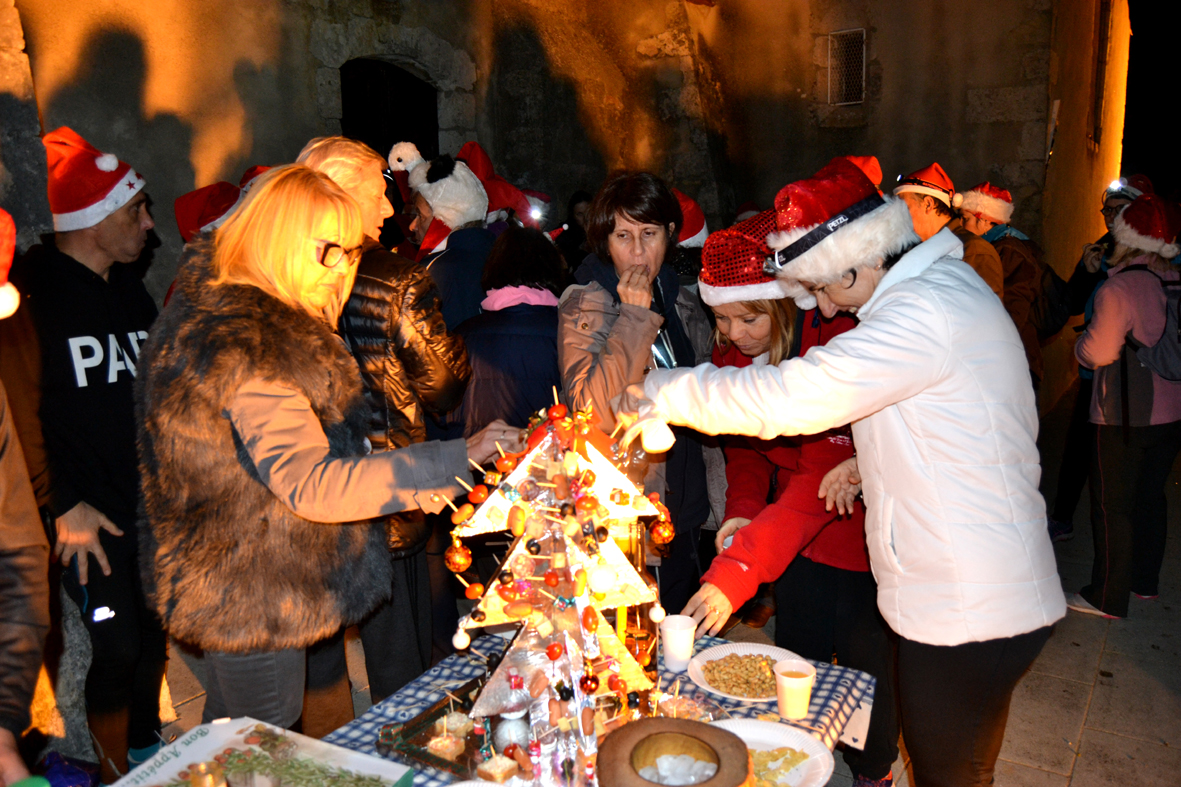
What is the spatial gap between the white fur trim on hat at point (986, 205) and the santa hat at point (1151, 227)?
4.46ft

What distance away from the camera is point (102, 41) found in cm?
491

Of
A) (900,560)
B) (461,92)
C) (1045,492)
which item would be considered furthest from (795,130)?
(900,560)

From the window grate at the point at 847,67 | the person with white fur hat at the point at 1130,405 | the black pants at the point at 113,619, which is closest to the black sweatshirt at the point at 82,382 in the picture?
the black pants at the point at 113,619

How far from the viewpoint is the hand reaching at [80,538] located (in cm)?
277

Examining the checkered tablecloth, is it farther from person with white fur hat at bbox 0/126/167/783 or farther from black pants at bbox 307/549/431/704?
person with white fur hat at bbox 0/126/167/783

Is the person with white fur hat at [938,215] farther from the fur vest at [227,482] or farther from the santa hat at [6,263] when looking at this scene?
the santa hat at [6,263]

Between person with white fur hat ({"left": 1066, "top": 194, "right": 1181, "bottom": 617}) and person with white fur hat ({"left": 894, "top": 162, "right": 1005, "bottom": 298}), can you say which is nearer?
person with white fur hat ({"left": 1066, "top": 194, "right": 1181, "bottom": 617})

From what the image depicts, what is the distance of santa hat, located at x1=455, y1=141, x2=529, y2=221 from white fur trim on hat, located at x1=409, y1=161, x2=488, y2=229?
0.73 metres

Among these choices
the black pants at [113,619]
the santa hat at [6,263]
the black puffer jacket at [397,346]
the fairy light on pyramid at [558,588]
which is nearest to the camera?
the santa hat at [6,263]

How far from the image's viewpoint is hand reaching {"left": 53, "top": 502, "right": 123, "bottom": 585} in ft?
9.10

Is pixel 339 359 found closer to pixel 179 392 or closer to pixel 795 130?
pixel 179 392

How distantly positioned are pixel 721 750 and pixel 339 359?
1.28 meters

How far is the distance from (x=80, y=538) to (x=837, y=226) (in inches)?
103

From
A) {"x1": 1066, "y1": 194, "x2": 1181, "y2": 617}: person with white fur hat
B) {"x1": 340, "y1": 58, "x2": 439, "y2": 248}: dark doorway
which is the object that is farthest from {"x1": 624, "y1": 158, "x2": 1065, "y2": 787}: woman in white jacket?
{"x1": 340, "y1": 58, "x2": 439, "y2": 248}: dark doorway
